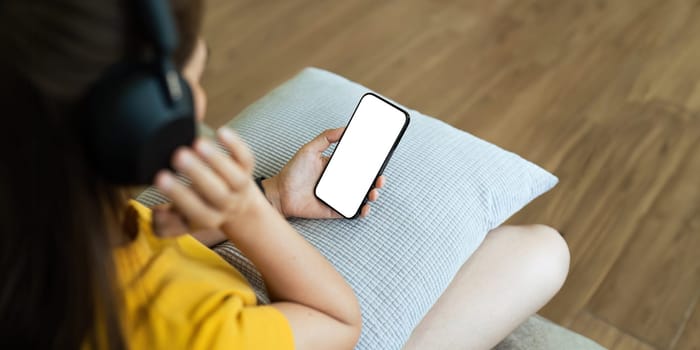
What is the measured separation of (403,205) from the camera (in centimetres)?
92

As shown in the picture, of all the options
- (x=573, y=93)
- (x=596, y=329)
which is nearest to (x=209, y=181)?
(x=596, y=329)

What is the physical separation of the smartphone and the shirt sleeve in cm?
28

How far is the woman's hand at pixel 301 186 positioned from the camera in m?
0.92

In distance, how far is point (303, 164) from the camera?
927mm

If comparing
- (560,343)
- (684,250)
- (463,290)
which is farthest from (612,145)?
(463,290)

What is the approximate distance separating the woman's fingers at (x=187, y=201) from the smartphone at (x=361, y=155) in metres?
0.38

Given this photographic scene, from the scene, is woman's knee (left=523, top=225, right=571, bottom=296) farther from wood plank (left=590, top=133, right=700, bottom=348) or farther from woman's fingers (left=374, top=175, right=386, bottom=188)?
wood plank (left=590, top=133, right=700, bottom=348)

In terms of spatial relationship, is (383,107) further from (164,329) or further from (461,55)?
(461,55)

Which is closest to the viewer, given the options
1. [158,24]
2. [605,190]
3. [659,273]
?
[158,24]

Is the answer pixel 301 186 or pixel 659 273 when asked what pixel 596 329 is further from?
pixel 301 186

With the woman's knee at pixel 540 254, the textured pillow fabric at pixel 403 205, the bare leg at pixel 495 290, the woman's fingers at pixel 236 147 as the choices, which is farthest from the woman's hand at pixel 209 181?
the woman's knee at pixel 540 254

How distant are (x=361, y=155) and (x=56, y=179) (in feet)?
1.71

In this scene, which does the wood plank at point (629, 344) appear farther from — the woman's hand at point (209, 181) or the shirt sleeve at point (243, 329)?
the woman's hand at point (209, 181)

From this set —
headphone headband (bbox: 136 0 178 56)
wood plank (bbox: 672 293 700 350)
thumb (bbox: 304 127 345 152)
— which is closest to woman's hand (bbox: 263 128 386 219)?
thumb (bbox: 304 127 345 152)
